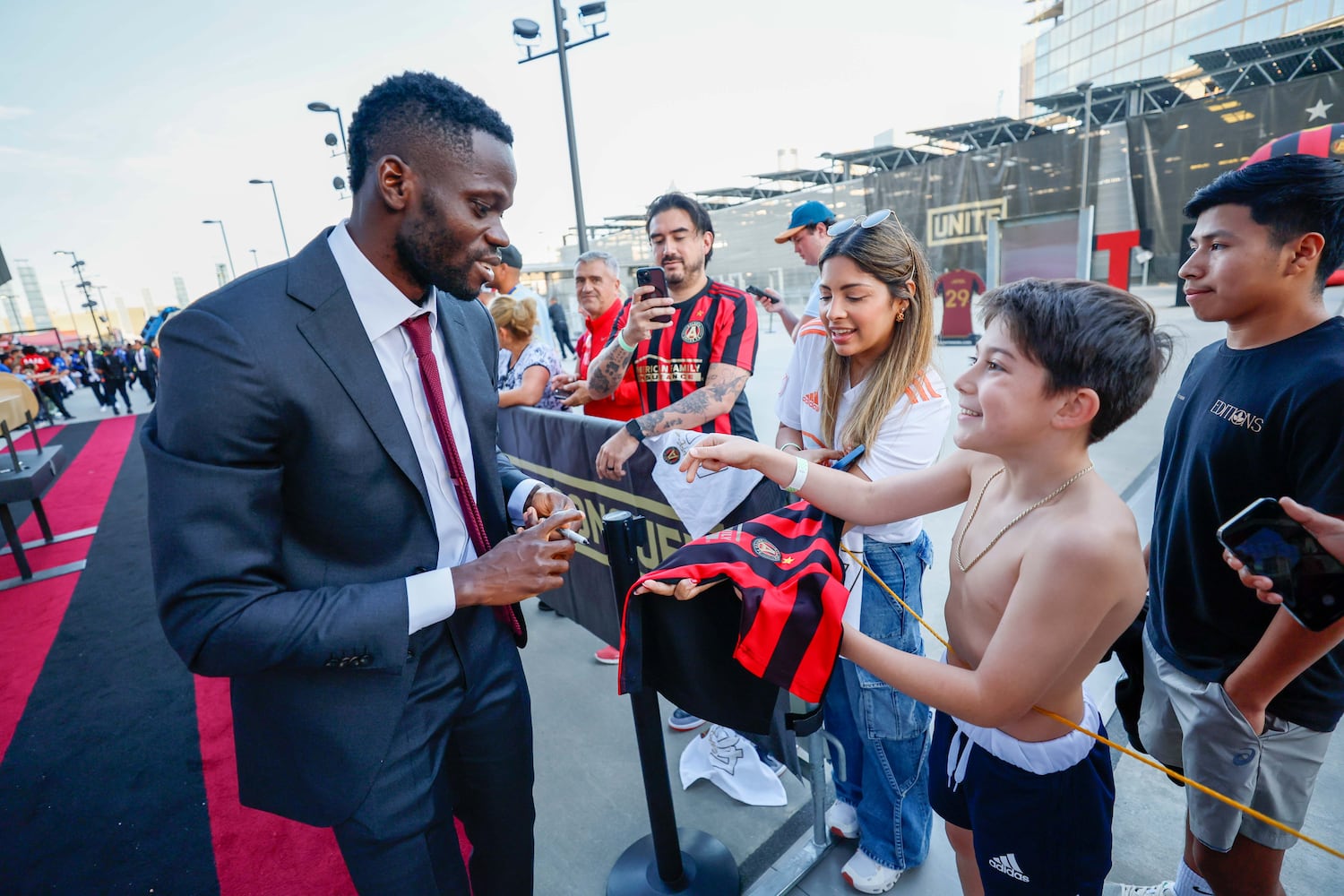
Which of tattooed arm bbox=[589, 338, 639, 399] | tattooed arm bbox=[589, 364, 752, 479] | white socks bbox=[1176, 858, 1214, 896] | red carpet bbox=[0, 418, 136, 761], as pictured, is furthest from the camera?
red carpet bbox=[0, 418, 136, 761]

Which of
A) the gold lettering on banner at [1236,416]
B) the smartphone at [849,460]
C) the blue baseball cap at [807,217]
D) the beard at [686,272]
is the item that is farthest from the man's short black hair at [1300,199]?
the blue baseball cap at [807,217]

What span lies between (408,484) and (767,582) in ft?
2.53

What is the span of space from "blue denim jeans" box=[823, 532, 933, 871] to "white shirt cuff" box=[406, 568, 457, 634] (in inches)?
44.7

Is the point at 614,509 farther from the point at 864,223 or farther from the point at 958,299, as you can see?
the point at 958,299

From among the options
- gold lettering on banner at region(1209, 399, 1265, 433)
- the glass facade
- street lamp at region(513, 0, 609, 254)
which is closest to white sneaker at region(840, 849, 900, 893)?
gold lettering on banner at region(1209, 399, 1265, 433)

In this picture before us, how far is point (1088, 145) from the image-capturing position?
18234 millimetres

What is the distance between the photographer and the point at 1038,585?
1117 mm

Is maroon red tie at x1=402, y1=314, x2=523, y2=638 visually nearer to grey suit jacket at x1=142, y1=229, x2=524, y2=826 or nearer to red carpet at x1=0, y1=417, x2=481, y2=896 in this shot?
grey suit jacket at x1=142, y1=229, x2=524, y2=826

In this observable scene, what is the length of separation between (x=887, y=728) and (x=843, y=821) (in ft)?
1.78

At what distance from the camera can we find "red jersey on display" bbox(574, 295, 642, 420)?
10.4 ft

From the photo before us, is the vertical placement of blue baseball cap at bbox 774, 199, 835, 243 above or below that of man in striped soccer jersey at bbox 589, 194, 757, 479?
above

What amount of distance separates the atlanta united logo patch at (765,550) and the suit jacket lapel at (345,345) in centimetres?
73

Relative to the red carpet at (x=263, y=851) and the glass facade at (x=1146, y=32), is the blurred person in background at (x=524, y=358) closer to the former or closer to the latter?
the red carpet at (x=263, y=851)

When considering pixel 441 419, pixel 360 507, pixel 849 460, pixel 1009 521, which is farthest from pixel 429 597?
pixel 1009 521
